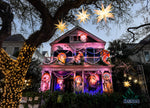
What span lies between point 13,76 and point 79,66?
7.74m

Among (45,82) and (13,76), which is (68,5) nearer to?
(13,76)

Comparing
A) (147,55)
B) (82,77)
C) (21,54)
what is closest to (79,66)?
(82,77)

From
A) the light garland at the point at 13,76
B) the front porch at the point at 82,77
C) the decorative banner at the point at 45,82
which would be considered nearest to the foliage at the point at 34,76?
the front porch at the point at 82,77

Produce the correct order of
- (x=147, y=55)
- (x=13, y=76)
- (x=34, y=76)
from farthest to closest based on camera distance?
(x=147, y=55)
(x=34, y=76)
(x=13, y=76)

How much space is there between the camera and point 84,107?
492 centimetres

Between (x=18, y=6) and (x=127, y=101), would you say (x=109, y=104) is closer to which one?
(x=127, y=101)

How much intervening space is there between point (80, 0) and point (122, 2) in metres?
2.52

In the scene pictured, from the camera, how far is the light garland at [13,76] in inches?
137

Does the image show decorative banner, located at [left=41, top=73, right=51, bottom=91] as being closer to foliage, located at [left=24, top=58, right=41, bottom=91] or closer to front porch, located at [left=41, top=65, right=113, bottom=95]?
front porch, located at [left=41, top=65, right=113, bottom=95]

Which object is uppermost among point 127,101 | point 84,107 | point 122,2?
point 122,2

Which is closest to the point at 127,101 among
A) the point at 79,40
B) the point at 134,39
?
the point at 134,39

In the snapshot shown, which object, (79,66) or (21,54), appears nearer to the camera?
(21,54)

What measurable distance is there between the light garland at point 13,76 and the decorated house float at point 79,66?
6.31 meters

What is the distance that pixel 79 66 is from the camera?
426 inches
